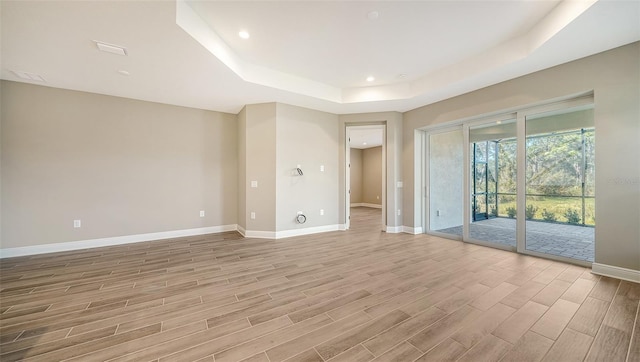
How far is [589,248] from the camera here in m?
3.36

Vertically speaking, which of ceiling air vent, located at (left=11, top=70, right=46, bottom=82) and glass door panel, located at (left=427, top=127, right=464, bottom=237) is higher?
ceiling air vent, located at (left=11, top=70, right=46, bottom=82)

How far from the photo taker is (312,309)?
215 cm

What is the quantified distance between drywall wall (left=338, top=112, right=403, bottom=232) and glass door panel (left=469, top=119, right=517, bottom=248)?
1435mm

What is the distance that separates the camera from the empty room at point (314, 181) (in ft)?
6.30

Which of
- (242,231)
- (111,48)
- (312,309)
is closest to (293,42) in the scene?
(111,48)

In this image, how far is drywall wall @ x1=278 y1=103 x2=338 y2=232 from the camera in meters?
4.86

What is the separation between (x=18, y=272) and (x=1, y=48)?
9.20ft

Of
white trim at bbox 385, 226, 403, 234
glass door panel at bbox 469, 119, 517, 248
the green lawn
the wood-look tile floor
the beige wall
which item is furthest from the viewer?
the beige wall

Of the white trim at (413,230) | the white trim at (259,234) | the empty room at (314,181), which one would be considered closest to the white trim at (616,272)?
the empty room at (314,181)

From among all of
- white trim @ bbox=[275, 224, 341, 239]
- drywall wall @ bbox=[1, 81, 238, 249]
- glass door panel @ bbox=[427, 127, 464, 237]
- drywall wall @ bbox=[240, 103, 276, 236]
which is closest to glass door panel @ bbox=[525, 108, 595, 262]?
glass door panel @ bbox=[427, 127, 464, 237]

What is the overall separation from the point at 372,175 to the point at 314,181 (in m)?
5.57

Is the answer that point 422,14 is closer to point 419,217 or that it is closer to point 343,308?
point 343,308

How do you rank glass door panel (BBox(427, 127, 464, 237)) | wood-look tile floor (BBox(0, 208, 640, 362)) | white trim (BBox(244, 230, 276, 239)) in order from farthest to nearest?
glass door panel (BBox(427, 127, 464, 237)) → white trim (BBox(244, 230, 276, 239)) → wood-look tile floor (BBox(0, 208, 640, 362))

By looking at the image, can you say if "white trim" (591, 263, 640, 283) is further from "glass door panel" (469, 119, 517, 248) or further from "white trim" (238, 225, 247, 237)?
"white trim" (238, 225, 247, 237)
